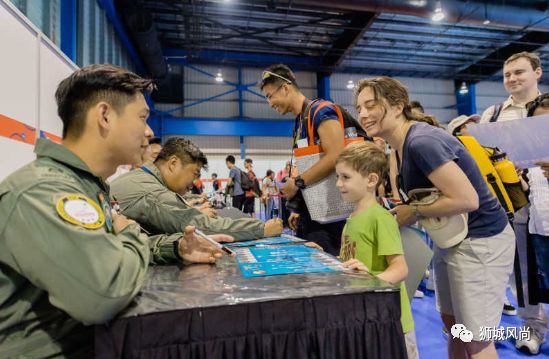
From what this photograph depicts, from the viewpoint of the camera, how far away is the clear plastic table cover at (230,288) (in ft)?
2.43

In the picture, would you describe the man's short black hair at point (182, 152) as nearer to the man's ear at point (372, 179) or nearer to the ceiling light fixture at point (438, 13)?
the man's ear at point (372, 179)

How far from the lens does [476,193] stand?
1324 millimetres

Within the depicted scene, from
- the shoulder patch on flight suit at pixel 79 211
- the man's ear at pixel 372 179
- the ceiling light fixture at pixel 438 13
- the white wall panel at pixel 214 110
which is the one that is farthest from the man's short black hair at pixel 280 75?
the white wall panel at pixel 214 110

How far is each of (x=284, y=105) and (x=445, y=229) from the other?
1.14 metres

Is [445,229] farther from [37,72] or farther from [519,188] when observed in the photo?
[37,72]

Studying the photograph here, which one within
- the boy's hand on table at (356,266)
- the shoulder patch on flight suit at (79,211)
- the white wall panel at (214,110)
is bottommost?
the boy's hand on table at (356,266)

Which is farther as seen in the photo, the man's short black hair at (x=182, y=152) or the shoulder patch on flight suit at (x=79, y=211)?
the man's short black hair at (x=182, y=152)

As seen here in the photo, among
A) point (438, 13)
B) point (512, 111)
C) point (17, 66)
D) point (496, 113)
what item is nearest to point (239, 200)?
point (438, 13)

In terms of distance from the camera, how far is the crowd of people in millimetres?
686

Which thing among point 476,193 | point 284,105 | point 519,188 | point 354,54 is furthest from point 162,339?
point 354,54

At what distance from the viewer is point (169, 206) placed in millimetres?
1697

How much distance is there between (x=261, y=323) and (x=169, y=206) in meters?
1.09

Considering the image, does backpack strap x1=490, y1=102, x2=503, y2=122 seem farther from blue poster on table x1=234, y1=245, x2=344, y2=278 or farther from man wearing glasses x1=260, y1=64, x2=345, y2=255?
blue poster on table x1=234, y1=245, x2=344, y2=278

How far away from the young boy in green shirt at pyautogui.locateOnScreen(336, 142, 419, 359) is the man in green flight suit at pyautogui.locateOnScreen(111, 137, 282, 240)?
0.58m
